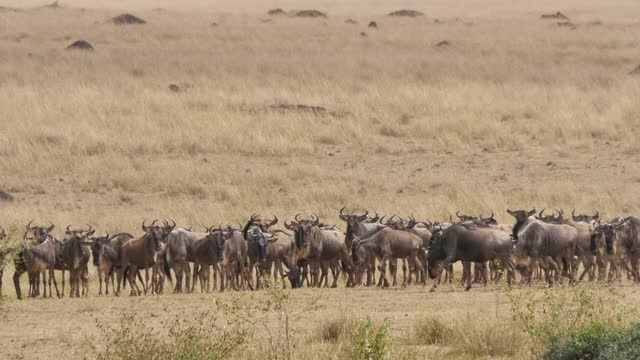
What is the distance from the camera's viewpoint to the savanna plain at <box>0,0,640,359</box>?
15.3 m

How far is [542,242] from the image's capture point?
69.3ft

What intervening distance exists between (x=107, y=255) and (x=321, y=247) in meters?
3.30

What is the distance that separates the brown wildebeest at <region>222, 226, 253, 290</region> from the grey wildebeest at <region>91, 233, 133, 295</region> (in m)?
1.65

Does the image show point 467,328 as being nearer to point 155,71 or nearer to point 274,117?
point 274,117

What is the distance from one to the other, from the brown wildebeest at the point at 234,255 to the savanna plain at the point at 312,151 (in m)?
2.15

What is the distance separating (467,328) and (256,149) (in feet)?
64.4

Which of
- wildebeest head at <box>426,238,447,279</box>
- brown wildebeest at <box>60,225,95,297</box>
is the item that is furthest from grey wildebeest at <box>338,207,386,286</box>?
brown wildebeest at <box>60,225,95,297</box>

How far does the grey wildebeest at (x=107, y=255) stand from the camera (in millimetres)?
21344

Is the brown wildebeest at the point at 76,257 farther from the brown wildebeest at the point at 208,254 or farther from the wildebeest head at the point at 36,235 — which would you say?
the brown wildebeest at the point at 208,254

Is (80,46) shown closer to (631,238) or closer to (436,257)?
(436,257)

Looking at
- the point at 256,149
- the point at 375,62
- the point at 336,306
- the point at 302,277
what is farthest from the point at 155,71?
the point at 336,306

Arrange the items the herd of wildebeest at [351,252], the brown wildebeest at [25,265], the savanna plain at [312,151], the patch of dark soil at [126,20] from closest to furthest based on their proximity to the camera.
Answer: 1. the savanna plain at [312,151]
2. the brown wildebeest at [25,265]
3. the herd of wildebeest at [351,252]
4. the patch of dark soil at [126,20]

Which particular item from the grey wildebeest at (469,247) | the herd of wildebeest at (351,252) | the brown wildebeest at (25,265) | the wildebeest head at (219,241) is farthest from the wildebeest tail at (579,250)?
the brown wildebeest at (25,265)

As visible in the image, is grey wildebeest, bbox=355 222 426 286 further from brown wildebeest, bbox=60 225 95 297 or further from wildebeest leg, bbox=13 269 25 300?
wildebeest leg, bbox=13 269 25 300
